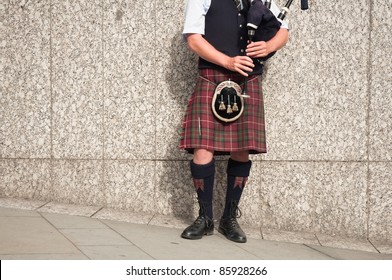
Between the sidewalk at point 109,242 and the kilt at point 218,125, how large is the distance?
0.73m

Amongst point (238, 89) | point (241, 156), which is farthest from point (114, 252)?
point (238, 89)

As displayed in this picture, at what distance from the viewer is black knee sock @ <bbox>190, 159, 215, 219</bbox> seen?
4.32 metres

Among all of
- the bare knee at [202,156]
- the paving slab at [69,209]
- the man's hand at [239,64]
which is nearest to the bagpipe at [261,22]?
the man's hand at [239,64]

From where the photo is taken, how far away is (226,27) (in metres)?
4.29

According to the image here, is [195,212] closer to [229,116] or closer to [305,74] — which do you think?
[229,116]

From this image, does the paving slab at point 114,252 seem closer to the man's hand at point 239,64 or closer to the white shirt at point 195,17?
the man's hand at point 239,64

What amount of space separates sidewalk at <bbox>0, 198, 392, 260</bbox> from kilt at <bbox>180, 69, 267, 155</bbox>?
0.73 metres

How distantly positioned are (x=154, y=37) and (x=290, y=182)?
1.73 metres

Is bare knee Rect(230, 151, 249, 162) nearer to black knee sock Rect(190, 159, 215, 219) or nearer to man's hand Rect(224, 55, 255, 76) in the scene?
black knee sock Rect(190, 159, 215, 219)

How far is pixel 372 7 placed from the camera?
4965mm

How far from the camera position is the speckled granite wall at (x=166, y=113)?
4.96 m

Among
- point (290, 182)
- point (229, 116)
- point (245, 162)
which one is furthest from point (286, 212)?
point (229, 116)

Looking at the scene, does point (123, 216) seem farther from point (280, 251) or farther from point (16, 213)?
point (280, 251)

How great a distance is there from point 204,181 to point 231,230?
44cm
